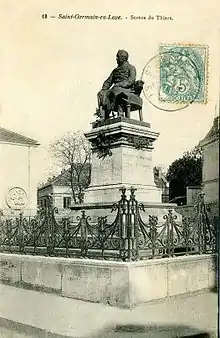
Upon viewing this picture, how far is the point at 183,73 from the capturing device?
2.43 m

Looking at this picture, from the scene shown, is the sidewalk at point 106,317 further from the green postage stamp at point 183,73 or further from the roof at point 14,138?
the green postage stamp at point 183,73

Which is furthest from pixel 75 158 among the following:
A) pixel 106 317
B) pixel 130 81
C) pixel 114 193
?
pixel 106 317

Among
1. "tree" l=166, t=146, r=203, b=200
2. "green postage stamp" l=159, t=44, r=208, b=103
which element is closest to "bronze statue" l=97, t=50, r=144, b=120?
"green postage stamp" l=159, t=44, r=208, b=103

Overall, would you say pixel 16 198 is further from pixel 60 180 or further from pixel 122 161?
pixel 122 161

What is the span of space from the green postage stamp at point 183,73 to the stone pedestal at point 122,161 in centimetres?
25

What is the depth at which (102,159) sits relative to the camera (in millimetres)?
2637

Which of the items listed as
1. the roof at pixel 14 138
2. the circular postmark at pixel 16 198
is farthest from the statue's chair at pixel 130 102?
the circular postmark at pixel 16 198

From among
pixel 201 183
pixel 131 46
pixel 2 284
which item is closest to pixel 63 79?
pixel 131 46

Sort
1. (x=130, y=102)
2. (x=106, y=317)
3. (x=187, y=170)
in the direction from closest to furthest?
1. (x=106, y=317)
2. (x=187, y=170)
3. (x=130, y=102)

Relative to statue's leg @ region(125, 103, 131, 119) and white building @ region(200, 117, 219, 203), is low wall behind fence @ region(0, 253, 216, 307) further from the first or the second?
statue's leg @ region(125, 103, 131, 119)

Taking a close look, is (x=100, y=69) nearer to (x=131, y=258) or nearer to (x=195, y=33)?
(x=195, y=33)

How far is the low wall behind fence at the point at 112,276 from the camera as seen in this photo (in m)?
2.31

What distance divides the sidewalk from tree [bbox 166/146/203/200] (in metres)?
0.51

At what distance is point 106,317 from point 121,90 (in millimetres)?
1051
